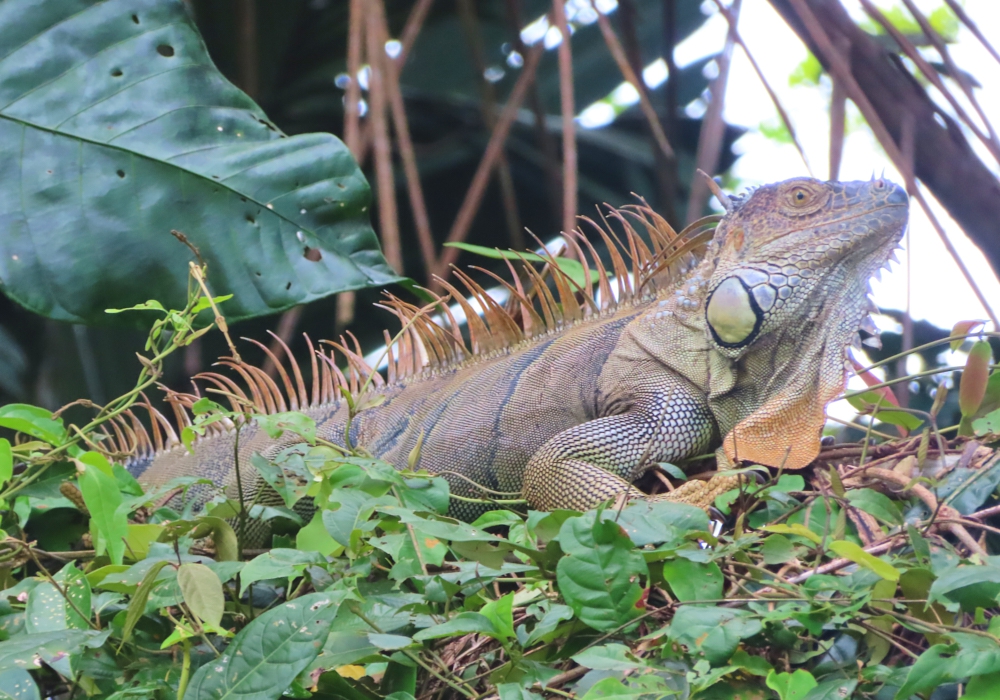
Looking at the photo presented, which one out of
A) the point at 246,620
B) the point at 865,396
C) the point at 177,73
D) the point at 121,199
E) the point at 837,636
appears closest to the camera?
the point at 837,636

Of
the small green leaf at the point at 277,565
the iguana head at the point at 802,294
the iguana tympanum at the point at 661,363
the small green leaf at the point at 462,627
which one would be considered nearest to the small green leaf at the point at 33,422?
the iguana tympanum at the point at 661,363

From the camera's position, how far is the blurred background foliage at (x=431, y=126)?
4520mm

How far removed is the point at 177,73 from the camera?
2.39 metres

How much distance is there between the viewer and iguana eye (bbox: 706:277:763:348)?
2.16 meters

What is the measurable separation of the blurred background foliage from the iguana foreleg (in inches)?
52.9

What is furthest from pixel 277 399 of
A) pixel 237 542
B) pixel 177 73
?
pixel 237 542

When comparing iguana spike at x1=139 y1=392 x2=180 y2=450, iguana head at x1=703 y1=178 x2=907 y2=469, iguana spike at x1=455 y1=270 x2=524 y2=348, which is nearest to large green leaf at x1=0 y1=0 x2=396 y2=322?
iguana spike at x1=455 y1=270 x2=524 y2=348

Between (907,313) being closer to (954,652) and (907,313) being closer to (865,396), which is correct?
(865,396)

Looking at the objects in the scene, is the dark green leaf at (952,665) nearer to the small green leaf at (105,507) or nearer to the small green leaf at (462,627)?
the small green leaf at (462,627)

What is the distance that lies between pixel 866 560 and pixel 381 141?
5.20ft

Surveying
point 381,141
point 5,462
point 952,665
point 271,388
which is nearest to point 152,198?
point 381,141

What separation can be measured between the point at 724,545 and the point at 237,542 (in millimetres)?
762

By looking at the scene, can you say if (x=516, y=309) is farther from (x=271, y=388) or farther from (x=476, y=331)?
(x=271, y=388)

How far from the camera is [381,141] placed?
2.28 m
